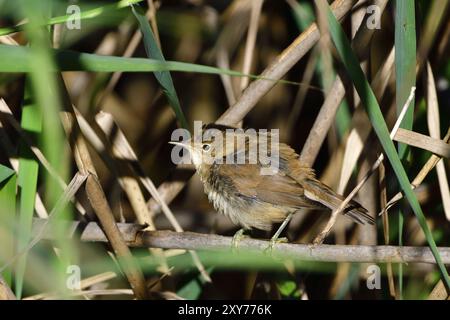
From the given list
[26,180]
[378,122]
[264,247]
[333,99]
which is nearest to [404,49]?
[378,122]

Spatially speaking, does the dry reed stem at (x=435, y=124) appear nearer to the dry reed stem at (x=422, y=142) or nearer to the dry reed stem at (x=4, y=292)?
the dry reed stem at (x=422, y=142)

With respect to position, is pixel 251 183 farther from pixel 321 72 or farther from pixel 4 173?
pixel 4 173

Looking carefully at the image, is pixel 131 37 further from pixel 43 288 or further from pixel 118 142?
pixel 43 288

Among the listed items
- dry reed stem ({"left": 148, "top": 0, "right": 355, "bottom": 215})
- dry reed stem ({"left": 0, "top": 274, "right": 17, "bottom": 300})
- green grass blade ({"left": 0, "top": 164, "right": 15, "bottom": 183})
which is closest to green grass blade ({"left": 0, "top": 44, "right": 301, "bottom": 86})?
green grass blade ({"left": 0, "top": 164, "right": 15, "bottom": 183})

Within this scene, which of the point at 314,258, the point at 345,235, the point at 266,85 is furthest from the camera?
the point at 345,235

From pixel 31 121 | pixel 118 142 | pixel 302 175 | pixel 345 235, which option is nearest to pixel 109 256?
pixel 118 142

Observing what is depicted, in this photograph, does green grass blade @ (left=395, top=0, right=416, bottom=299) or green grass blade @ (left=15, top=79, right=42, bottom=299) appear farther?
green grass blade @ (left=15, top=79, right=42, bottom=299)

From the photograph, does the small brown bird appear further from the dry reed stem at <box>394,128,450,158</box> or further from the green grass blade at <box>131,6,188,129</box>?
the green grass blade at <box>131,6,188,129</box>
